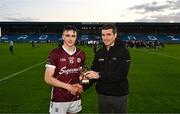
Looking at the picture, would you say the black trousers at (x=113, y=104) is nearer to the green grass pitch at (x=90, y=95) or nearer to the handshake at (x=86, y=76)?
the handshake at (x=86, y=76)

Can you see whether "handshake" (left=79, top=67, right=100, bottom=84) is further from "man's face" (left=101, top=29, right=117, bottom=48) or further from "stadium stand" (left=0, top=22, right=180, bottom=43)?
"stadium stand" (left=0, top=22, right=180, bottom=43)

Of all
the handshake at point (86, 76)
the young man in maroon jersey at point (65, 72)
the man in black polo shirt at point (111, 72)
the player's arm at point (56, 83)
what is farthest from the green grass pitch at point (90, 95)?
the player's arm at point (56, 83)

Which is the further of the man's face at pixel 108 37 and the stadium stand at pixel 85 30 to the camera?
the stadium stand at pixel 85 30

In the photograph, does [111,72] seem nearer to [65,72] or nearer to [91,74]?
[91,74]

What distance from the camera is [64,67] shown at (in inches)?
249

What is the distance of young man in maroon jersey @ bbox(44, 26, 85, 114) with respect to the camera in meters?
6.25

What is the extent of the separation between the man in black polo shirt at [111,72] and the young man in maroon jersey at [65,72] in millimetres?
353

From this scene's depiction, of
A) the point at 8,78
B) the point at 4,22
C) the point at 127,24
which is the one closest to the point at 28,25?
the point at 4,22

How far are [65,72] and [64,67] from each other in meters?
0.08

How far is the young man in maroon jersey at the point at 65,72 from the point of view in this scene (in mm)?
6246

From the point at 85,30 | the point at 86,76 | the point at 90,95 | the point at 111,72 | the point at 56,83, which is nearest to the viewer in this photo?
the point at 56,83

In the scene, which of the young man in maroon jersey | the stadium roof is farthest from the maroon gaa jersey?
the stadium roof

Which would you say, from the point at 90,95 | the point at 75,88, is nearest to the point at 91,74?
the point at 75,88

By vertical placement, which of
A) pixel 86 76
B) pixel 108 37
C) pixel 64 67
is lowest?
pixel 86 76
